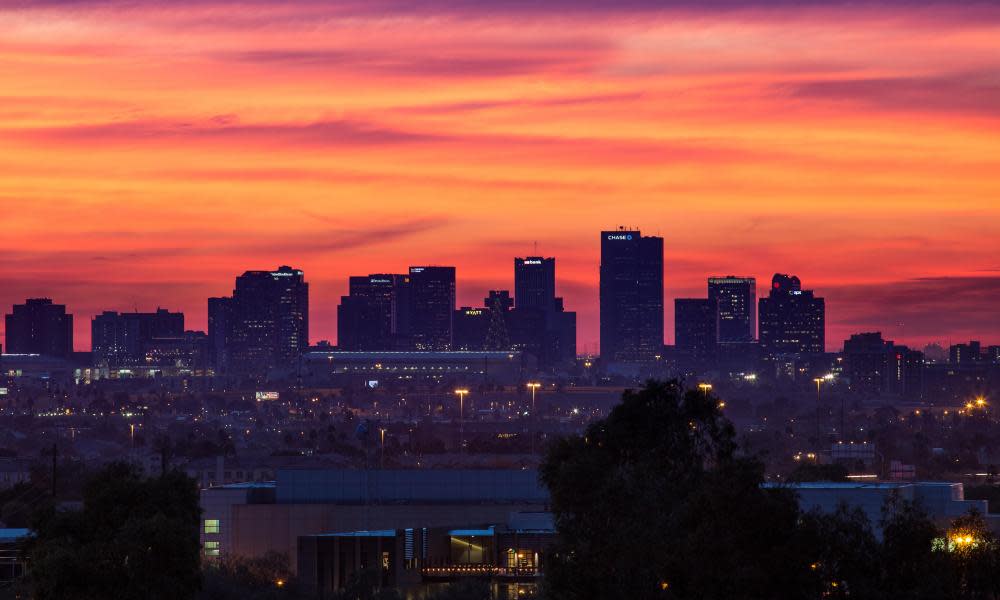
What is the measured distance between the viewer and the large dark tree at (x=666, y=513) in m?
53.5

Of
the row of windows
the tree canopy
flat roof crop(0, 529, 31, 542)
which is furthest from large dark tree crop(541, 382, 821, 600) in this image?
the row of windows

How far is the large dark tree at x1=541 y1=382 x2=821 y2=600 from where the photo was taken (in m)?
53.5

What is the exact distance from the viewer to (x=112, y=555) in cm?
6938

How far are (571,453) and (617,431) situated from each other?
2609 millimetres

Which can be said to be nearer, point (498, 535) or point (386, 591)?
point (386, 591)

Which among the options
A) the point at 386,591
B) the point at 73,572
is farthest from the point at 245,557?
the point at 73,572

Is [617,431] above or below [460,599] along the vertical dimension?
above

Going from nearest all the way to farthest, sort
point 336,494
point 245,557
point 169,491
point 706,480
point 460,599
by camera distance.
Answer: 1. point 706,480
2. point 169,491
3. point 460,599
4. point 245,557
5. point 336,494

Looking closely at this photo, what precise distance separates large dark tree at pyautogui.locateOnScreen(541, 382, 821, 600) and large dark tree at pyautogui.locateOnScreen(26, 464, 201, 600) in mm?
12739

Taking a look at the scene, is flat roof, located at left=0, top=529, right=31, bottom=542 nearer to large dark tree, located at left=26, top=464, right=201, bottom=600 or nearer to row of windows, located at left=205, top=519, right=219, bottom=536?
row of windows, located at left=205, top=519, right=219, bottom=536

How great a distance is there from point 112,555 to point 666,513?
1953 cm

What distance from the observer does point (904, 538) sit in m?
53.7

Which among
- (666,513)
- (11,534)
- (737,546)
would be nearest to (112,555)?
(666,513)

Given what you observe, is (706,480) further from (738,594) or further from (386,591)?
(386,591)
